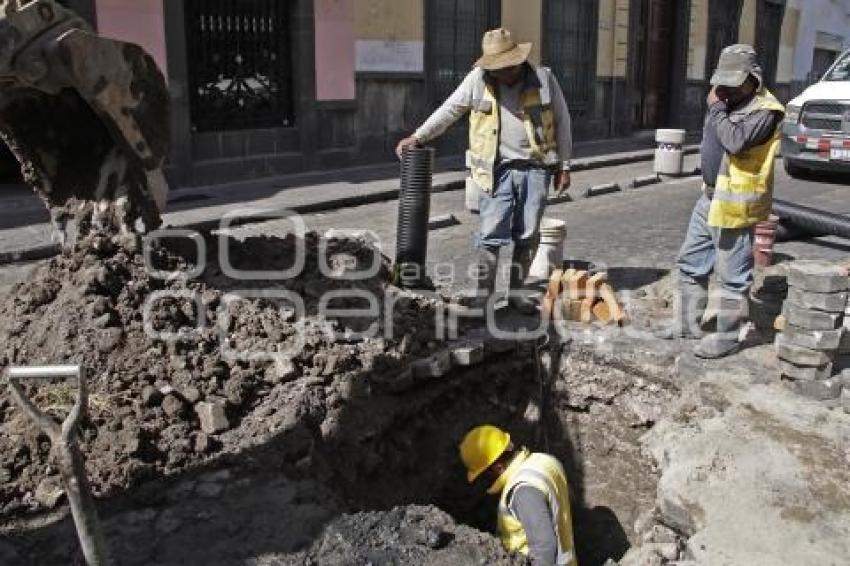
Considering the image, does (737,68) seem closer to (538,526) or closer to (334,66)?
(538,526)

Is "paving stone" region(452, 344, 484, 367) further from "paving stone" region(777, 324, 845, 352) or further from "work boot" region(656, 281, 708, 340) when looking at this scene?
"paving stone" region(777, 324, 845, 352)

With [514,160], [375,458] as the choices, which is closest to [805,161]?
[514,160]

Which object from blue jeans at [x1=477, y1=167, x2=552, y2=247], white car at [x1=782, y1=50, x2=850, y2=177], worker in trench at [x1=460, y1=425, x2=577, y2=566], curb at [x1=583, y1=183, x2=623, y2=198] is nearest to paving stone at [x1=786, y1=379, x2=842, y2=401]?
worker in trench at [x1=460, y1=425, x2=577, y2=566]

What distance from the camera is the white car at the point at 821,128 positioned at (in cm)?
1171

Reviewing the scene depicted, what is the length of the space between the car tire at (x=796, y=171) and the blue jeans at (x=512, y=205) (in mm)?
9362

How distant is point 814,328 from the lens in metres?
4.31

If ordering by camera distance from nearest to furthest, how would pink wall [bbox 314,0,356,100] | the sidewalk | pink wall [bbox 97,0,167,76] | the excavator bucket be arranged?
the excavator bucket < the sidewalk < pink wall [bbox 97,0,167,76] < pink wall [bbox 314,0,356,100]

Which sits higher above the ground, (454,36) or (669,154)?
(454,36)

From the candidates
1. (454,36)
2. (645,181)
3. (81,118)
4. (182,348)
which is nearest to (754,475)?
(182,348)

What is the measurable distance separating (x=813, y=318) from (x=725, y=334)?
1.90 ft

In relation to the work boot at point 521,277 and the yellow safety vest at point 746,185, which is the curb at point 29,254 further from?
the yellow safety vest at point 746,185

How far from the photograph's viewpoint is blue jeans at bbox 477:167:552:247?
532 cm

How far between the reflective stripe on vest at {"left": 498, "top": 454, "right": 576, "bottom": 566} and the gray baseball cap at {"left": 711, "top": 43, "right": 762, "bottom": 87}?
224cm

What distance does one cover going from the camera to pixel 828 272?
4309 millimetres
